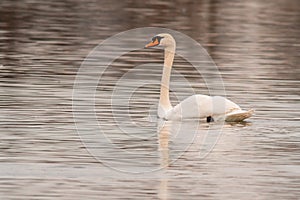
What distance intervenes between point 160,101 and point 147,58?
7.24 metres

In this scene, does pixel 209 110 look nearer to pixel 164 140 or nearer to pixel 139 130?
pixel 139 130

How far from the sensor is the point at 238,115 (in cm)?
1560

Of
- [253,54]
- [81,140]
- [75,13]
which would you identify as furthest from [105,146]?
[75,13]

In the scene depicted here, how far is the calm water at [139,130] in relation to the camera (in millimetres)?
11438

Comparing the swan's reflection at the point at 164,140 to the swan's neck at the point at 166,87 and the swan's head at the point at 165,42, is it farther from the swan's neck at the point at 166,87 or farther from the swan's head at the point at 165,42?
the swan's head at the point at 165,42

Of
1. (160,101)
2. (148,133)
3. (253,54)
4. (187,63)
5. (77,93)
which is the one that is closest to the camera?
(148,133)

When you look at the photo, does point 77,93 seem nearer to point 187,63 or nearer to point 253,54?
point 187,63

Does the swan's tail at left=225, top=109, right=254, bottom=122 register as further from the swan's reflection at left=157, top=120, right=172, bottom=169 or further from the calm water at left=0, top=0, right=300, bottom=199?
the swan's reflection at left=157, top=120, right=172, bottom=169

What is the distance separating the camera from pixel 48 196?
1073cm

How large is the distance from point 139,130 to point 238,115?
1.49 meters

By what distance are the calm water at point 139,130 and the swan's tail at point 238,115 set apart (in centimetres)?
12

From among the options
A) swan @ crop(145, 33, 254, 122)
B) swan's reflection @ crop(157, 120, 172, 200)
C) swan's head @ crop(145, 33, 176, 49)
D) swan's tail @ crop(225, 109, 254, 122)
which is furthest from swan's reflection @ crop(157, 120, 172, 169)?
swan's head @ crop(145, 33, 176, 49)

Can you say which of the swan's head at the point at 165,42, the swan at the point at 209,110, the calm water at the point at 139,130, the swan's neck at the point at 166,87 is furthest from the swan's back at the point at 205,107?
the swan's head at the point at 165,42

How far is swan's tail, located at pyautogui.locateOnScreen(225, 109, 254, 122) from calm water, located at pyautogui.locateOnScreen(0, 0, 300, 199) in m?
0.12
